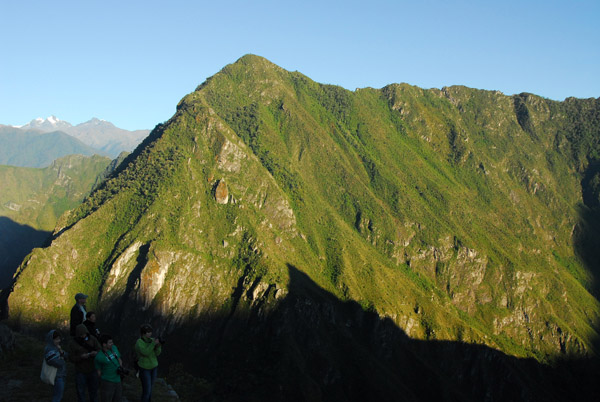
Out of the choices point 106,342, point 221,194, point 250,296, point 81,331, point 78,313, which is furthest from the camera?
point 221,194

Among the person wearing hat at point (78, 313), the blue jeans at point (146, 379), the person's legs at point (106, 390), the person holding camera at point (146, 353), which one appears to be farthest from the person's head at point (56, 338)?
the blue jeans at point (146, 379)

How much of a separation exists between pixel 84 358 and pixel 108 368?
3.59ft

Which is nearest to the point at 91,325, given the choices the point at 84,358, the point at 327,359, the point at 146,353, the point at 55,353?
the point at 84,358

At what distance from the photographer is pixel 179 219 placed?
163 meters

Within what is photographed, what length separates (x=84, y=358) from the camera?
18.0 metres

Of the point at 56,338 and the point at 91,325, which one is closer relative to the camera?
the point at 56,338

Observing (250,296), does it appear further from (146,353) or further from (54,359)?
(54,359)

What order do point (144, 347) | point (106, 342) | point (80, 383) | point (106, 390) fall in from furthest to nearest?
point (144, 347), point (80, 383), point (106, 390), point (106, 342)

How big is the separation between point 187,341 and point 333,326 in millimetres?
50393

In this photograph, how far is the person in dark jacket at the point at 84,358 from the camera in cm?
1778

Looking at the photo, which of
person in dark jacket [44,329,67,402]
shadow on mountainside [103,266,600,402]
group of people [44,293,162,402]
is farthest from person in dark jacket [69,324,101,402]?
shadow on mountainside [103,266,600,402]

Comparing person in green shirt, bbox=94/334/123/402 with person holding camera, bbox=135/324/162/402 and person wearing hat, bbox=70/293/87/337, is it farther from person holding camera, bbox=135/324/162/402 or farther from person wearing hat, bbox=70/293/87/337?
person wearing hat, bbox=70/293/87/337

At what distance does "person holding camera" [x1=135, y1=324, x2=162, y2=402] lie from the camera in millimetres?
19531

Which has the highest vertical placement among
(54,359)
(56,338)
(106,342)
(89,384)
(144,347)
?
(106,342)
